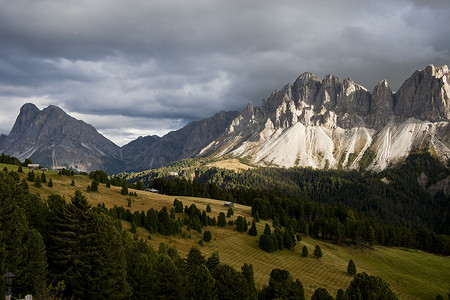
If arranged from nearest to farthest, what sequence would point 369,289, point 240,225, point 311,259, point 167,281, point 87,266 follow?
point 87,266 < point 167,281 < point 369,289 < point 311,259 < point 240,225

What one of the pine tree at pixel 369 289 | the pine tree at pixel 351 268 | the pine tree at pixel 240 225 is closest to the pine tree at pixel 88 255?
the pine tree at pixel 369 289

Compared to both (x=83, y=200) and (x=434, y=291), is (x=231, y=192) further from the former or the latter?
(x=83, y=200)

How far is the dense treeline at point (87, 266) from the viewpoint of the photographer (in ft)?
90.4

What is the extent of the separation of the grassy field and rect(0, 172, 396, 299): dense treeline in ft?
75.7

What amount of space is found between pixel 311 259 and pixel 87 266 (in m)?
60.9

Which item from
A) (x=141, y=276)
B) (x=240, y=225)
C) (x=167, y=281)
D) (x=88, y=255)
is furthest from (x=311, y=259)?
(x=88, y=255)

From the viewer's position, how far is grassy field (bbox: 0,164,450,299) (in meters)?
63.4

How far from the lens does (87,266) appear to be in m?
30.7

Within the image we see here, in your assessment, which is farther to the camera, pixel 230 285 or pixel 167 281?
pixel 167 281

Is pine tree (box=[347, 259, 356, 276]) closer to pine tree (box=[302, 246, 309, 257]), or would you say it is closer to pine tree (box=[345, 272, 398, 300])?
pine tree (box=[302, 246, 309, 257])

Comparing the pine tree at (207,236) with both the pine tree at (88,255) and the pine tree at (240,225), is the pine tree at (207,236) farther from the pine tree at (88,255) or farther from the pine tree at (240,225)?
the pine tree at (88,255)

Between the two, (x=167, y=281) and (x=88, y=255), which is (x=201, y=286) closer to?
(x=167, y=281)

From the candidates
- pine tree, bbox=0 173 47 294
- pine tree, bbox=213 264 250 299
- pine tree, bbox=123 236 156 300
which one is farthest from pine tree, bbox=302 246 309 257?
pine tree, bbox=0 173 47 294

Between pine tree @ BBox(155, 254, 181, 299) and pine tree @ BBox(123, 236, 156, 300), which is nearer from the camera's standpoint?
pine tree @ BBox(123, 236, 156, 300)
